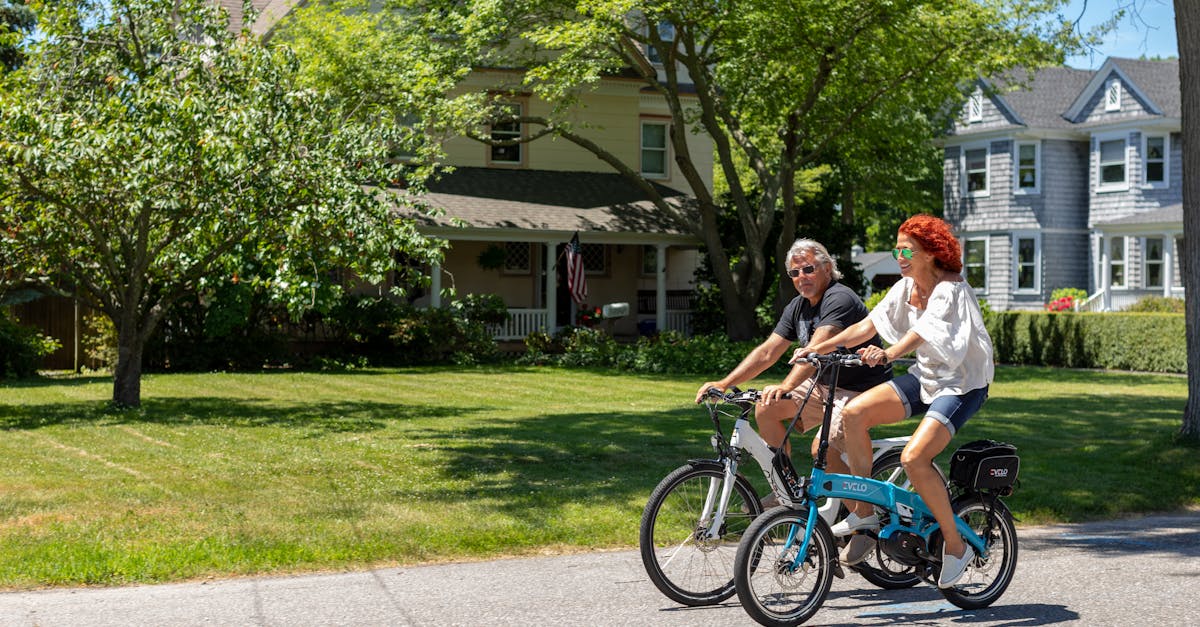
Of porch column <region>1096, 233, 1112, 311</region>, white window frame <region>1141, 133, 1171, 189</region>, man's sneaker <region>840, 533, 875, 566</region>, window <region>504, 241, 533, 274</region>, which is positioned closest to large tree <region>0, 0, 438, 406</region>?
man's sneaker <region>840, 533, 875, 566</region>

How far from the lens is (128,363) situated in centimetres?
1608

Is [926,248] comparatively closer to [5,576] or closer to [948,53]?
[5,576]

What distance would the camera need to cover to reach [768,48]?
81.7ft

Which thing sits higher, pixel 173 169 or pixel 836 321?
pixel 173 169

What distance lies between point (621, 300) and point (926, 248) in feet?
86.6

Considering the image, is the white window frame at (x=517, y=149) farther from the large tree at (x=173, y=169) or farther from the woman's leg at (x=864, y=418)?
the woman's leg at (x=864, y=418)

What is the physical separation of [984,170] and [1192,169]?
1217 inches

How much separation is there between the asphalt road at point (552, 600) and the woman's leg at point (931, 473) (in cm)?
45

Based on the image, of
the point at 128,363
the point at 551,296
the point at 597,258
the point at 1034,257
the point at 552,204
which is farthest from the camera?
the point at 1034,257

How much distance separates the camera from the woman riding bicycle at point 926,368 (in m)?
6.20

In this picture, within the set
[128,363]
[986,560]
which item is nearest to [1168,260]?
[128,363]

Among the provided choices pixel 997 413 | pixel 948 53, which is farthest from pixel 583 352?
pixel 997 413

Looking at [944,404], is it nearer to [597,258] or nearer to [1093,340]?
[1093,340]

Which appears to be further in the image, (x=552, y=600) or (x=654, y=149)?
(x=654, y=149)
